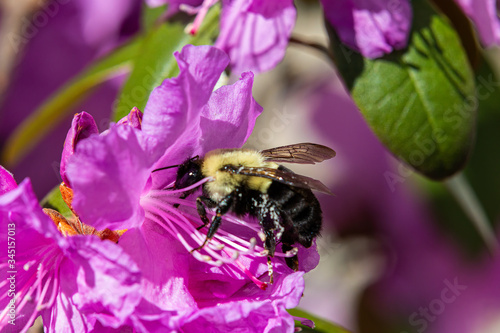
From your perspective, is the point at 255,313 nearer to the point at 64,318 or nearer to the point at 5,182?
the point at 64,318

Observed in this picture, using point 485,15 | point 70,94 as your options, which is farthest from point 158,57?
point 485,15

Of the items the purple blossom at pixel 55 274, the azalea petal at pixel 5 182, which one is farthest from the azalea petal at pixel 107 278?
the azalea petal at pixel 5 182

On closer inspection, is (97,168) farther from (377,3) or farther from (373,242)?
(373,242)

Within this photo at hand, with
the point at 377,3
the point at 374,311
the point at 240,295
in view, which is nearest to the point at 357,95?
the point at 377,3

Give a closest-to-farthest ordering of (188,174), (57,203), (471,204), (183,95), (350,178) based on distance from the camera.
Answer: (183,95)
(188,174)
(57,203)
(471,204)
(350,178)

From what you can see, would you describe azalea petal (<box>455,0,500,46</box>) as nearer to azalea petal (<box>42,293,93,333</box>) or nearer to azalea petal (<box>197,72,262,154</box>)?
azalea petal (<box>197,72,262,154</box>)
